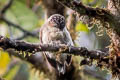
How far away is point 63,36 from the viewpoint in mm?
3521

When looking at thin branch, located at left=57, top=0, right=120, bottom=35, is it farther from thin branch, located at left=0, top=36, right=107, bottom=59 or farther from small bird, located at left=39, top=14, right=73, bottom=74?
small bird, located at left=39, top=14, right=73, bottom=74

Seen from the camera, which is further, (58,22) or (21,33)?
(21,33)

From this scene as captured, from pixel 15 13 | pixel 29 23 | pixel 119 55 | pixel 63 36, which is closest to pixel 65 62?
pixel 63 36

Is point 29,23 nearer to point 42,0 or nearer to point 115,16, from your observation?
point 42,0

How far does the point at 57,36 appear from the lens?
11.9ft

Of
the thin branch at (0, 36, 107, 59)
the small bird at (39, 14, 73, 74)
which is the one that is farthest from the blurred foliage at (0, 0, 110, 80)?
the thin branch at (0, 36, 107, 59)

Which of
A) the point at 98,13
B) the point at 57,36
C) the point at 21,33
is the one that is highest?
the point at 98,13

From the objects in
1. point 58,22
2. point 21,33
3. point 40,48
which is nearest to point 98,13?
point 40,48

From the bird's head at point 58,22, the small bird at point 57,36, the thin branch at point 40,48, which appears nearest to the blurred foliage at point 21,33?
the small bird at point 57,36

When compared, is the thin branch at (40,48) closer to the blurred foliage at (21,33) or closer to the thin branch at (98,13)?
the thin branch at (98,13)

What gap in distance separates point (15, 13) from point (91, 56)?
441 cm

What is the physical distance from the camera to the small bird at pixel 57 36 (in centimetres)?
354

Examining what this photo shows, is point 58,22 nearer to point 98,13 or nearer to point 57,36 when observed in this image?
point 57,36

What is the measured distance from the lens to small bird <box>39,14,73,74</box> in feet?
11.6
